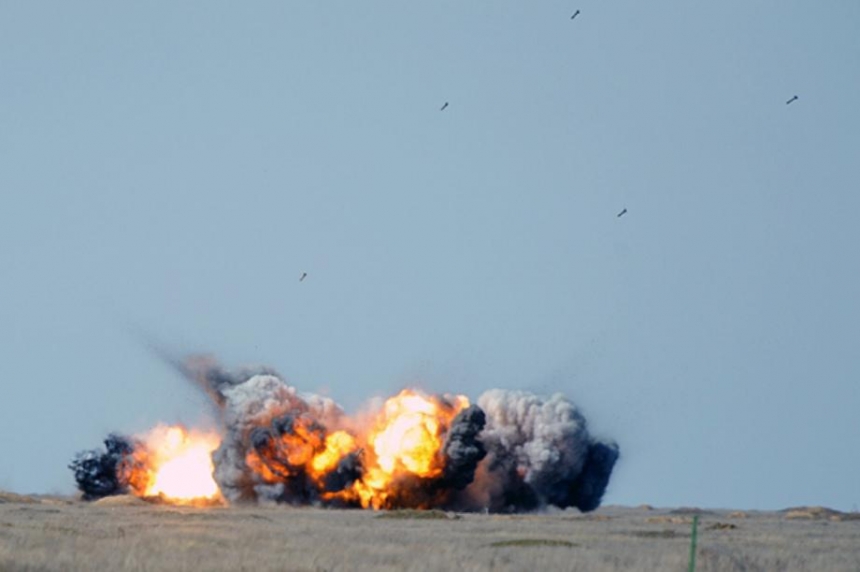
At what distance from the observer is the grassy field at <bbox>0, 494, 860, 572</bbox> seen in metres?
46.3

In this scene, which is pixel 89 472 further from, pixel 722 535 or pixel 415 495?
pixel 722 535

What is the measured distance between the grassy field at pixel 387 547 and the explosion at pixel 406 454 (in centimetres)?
4943

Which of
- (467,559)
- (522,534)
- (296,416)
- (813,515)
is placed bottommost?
(467,559)

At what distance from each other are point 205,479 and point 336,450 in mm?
16901

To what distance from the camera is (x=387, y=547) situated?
56.5 meters

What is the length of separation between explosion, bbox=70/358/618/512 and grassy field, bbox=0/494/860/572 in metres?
49.4

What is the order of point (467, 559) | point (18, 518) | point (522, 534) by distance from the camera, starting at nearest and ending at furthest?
point (467, 559) → point (522, 534) → point (18, 518)

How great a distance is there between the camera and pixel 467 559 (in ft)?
167

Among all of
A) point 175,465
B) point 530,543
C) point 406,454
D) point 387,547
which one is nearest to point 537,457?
point 406,454

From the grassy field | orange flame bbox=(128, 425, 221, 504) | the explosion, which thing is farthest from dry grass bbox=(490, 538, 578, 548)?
orange flame bbox=(128, 425, 221, 504)

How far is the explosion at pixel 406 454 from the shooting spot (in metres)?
135

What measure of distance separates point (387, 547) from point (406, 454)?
78665 mm

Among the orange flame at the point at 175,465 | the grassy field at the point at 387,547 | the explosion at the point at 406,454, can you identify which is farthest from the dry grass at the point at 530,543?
the orange flame at the point at 175,465

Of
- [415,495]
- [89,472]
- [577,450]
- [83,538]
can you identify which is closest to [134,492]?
[89,472]
